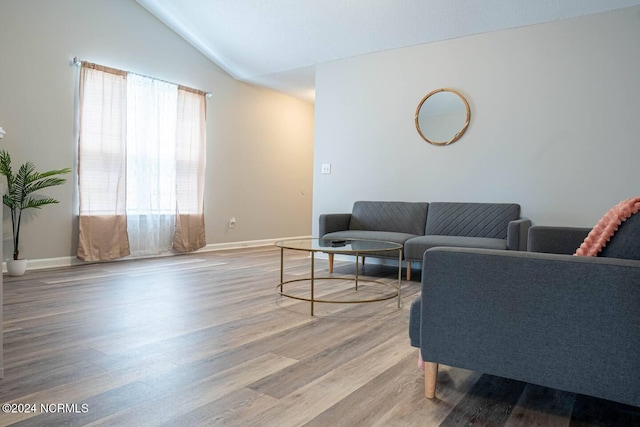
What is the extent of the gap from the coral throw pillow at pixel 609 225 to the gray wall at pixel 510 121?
8.61ft

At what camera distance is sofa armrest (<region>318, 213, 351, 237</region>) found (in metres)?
4.43

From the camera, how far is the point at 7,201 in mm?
3857

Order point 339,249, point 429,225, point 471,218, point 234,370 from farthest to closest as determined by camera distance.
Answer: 1. point 429,225
2. point 471,218
3. point 339,249
4. point 234,370

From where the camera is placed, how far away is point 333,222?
4523 millimetres

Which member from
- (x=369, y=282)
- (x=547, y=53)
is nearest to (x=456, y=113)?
(x=547, y=53)

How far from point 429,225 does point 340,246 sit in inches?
59.1

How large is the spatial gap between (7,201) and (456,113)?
4.21 m

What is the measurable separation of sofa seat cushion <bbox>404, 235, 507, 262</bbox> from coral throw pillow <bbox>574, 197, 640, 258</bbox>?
6.36 feet

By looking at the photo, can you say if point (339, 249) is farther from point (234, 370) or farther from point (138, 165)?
point (138, 165)

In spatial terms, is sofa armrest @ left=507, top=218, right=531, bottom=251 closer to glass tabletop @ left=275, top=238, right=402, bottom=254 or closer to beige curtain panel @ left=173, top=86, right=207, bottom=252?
glass tabletop @ left=275, top=238, right=402, bottom=254

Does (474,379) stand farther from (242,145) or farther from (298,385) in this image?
(242,145)

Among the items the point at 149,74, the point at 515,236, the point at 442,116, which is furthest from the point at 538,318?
the point at 149,74

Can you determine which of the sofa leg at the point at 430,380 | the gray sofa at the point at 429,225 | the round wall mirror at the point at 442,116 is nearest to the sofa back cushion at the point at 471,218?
the gray sofa at the point at 429,225

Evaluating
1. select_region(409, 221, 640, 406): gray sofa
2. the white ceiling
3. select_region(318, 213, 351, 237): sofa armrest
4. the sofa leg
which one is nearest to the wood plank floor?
the sofa leg
